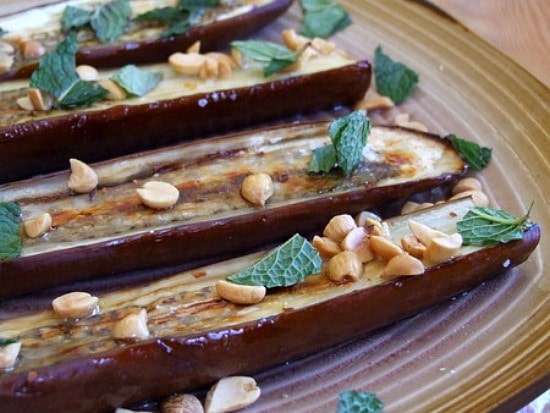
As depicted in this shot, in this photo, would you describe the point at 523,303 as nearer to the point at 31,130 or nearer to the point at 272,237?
the point at 272,237

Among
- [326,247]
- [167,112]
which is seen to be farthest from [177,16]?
[326,247]

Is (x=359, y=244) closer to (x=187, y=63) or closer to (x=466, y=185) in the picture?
(x=466, y=185)

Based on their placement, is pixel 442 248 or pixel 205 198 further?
pixel 205 198

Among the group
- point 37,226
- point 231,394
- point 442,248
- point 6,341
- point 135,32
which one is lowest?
point 231,394

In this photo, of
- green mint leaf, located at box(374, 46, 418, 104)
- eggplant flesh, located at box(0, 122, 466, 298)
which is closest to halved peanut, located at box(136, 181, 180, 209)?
eggplant flesh, located at box(0, 122, 466, 298)

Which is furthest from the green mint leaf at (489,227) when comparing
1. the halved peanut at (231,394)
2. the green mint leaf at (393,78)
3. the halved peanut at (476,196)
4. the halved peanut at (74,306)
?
the halved peanut at (74,306)

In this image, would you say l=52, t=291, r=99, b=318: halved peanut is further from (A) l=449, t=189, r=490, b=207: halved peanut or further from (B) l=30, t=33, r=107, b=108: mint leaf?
(A) l=449, t=189, r=490, b=207: halved peanut

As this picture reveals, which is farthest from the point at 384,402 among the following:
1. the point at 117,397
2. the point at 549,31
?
the point at 549,31
